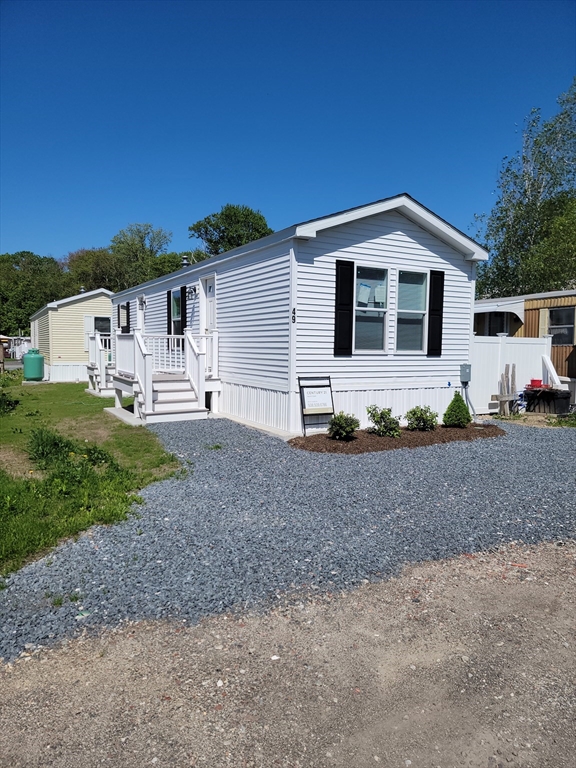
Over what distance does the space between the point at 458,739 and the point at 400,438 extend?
20.7ft

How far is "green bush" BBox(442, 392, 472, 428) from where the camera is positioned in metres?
9.37

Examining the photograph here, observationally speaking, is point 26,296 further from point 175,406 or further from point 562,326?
point 562,326

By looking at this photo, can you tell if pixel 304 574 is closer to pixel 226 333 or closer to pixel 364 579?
pixel 364 579

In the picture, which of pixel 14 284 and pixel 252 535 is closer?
pixel 252 535

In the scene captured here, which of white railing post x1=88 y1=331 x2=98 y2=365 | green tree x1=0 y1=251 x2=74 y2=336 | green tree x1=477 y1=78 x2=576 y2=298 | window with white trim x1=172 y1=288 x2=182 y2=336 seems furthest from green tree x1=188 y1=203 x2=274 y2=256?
window with white trim x1=172 y1=288 x2=182 y2=336

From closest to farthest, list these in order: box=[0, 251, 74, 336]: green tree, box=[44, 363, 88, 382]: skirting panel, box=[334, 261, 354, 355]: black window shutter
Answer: box=[334, 261, 354, 355]: black window shutter, box=[44, 363, 88, 382]: skirting panel, box=[0, 251, 74, 336]: green tree

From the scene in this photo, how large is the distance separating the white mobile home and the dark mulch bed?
74 centimetres

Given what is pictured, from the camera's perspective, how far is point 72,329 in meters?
21.6

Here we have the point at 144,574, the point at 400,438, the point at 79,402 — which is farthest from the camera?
the point at 79,402

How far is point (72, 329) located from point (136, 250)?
86.4 ft

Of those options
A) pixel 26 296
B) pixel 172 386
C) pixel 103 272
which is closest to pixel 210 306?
pixel 172 386

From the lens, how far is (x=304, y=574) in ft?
11.7

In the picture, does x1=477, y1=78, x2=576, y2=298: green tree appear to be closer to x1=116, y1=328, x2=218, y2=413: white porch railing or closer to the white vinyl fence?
the white vinyl fence

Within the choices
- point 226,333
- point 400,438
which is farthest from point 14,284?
point 400,438
